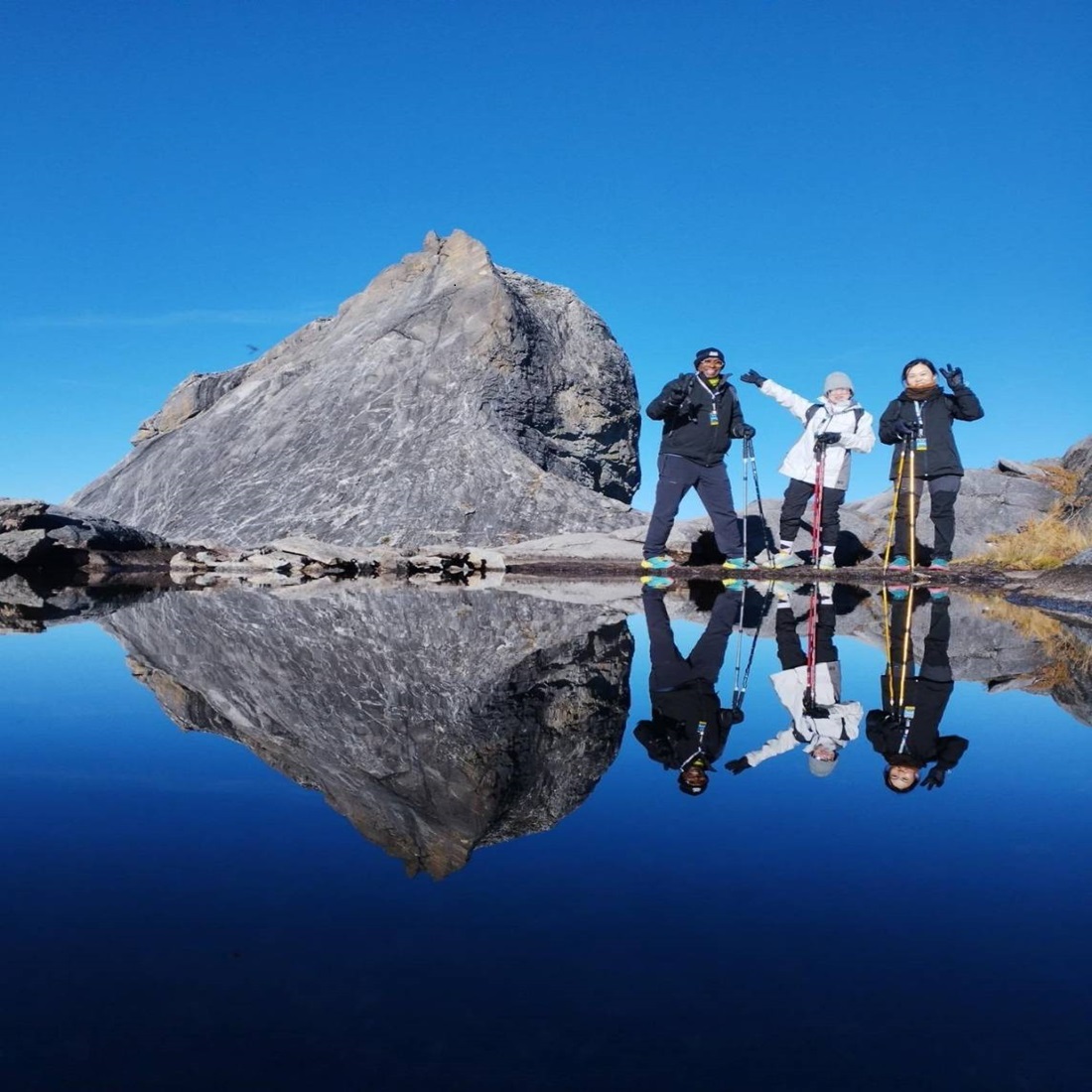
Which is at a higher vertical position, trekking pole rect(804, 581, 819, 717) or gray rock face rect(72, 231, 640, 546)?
gray rock face rect(72, 231, 640, 546)

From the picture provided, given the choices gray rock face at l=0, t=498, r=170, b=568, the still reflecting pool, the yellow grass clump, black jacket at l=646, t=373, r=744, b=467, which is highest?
black jacket at l=646, t=373, r=744, b=467

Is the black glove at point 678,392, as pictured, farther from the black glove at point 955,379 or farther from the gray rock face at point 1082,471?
the gray rock face at point 1082,471

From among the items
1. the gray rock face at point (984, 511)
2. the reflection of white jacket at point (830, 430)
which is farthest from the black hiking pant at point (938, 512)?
the gray rock face at point (984, 511)

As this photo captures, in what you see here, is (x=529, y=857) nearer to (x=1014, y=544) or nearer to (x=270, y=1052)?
(x=270, y=1052)

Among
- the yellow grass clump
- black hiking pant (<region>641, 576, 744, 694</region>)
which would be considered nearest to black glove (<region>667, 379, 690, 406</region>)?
black hiking pant (<region>641, 576, 744, 694</region>)

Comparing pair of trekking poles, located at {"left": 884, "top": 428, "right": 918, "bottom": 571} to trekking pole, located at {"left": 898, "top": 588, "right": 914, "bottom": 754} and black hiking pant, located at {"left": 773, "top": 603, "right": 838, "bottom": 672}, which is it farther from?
black hiking pant, located at {"left": 773, "top": 603, "right": 838, "bottom": 672}

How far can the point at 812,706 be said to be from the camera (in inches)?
165

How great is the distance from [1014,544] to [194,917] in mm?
16118

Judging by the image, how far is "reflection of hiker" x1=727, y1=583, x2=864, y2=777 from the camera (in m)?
3.29

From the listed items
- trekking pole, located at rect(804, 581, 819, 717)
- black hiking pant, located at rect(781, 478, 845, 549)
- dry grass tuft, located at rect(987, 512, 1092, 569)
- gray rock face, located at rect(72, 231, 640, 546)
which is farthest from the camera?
gray rock face, located at rect(72, 231, 640, 546)

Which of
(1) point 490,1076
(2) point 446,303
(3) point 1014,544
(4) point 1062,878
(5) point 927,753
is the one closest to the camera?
(1) point 490,1076

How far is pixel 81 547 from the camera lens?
1702cm

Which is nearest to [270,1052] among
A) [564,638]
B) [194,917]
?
[194,917]

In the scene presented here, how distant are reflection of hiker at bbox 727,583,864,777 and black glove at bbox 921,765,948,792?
27 cm
